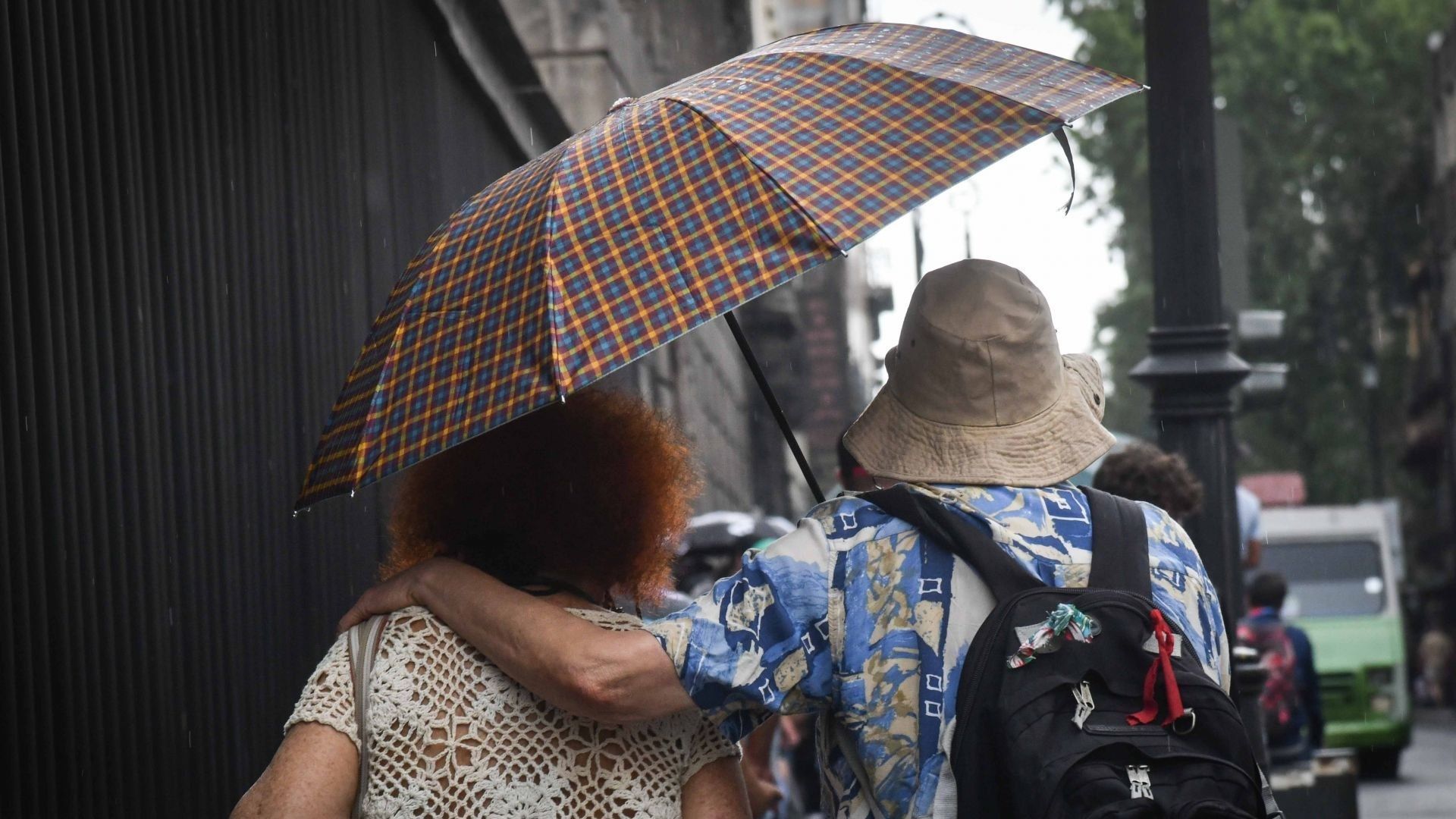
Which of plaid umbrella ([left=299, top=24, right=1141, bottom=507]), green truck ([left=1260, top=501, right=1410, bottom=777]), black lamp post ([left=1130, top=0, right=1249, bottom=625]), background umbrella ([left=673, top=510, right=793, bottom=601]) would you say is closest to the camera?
plaid umbrella ([left=299, top=24, right=1141, bottom=507])

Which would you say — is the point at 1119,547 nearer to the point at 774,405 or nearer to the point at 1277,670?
the point at 774,405

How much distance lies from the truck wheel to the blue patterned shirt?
55.9 ft

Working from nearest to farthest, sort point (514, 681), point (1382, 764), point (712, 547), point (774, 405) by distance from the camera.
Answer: point (514, 681), point (774, 405), point (712, 547), point (1382, 764)

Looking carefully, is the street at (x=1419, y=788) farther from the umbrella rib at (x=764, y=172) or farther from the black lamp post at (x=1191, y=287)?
the umbrella rib at (x=764, y=172)

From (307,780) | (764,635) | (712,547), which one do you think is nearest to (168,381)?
(307,780)

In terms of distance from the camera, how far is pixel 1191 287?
237 inches

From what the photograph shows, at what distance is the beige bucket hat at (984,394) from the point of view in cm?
282

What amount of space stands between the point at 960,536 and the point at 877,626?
17 cm

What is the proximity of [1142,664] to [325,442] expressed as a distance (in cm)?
142

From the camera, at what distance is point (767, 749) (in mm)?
7555

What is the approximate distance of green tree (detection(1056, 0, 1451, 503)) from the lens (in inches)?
1345

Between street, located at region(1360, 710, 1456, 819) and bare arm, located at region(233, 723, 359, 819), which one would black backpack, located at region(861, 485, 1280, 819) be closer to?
bare arm, located at region(233, 723, 359, 819)

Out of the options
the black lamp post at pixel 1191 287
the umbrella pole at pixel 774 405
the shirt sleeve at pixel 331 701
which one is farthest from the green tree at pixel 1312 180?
the shirt sleeve at pixel 331 701

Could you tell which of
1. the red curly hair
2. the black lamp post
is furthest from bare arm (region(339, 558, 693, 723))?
the black lamp post
